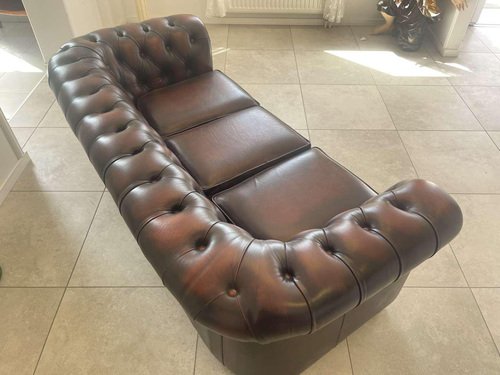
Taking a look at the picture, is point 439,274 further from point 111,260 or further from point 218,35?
point 218,35

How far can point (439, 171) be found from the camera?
7.13 ft

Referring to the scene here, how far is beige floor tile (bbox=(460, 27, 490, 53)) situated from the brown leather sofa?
2425 millimetres

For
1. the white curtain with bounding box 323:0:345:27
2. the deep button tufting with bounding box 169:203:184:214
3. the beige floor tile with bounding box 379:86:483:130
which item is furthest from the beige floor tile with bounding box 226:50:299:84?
the deep button tufting with bounding box 169:203:184:214

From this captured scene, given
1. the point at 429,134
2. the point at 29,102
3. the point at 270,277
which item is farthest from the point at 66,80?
the point at 429,134

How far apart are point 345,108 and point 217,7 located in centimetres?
157

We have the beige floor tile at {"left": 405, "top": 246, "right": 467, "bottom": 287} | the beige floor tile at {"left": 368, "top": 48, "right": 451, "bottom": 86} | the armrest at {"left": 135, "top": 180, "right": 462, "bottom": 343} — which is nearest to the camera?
the armrest at {"left": 135, "top": 180, "right": 462, "bottom": 343}

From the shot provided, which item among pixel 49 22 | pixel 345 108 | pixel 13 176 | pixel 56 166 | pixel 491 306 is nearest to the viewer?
pixel 491 306

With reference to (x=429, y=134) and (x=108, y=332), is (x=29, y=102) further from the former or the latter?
(x=429, y=134)

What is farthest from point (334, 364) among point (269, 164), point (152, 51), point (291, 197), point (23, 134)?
point (23, 134)

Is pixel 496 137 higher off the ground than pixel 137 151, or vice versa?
pixel 137 151

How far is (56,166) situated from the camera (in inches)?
85.9

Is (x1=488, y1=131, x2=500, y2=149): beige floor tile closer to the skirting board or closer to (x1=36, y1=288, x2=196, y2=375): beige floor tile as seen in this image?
(x1=36, y1=288, x2=196, y2=375): beige floor tile

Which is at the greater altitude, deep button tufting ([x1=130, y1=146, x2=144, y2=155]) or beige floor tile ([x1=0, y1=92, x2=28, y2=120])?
deep button tufting ([x1=130, y1=146, x2=144, y2=155])

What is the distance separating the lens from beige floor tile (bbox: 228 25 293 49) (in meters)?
3.32
